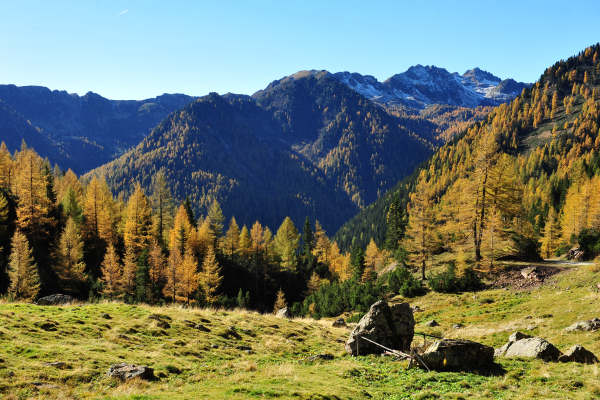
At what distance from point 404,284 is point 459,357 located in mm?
33358

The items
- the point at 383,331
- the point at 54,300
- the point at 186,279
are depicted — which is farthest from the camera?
the point at 186,279

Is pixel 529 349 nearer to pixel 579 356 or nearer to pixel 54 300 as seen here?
pixel 579 356

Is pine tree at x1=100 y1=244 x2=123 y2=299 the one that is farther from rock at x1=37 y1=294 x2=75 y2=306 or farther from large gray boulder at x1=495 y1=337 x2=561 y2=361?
large gray boulder at x1=495 y1=337 x2=561 y2=361

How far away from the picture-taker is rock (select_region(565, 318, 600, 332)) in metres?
19.5

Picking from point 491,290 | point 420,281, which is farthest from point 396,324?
point 420,281

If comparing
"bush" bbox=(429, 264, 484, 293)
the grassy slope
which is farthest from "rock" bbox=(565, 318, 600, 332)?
"bush" bbox=(429, 264, 484, 293)

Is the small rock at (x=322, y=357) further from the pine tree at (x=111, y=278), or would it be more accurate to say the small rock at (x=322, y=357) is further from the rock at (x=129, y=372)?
the pine tree at (x=111, y=278)

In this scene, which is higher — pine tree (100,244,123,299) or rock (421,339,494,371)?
rock (421,339,494,371)

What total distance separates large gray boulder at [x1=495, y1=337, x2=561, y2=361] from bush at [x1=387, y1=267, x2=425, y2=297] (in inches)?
1123

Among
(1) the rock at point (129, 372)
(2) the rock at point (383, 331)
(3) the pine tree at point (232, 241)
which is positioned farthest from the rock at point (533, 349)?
(3) the pine tree at point (232, 241)

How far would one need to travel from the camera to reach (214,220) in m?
93.3

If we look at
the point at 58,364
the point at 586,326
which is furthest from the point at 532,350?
the point at 58,364

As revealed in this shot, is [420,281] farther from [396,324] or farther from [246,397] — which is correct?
[246,397]

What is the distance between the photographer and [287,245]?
334 feet
